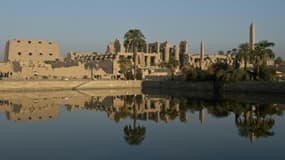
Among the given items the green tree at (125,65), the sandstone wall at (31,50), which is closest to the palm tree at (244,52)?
the green tree at (125,65)

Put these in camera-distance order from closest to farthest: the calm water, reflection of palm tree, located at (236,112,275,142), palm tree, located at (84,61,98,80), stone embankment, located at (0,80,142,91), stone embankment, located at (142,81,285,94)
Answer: the calm water, reflection of palm tree, located at (236,112,275,142), stone embankment, located at (142,81,285,94), stone embankment, located at (0,80,142,91), palm tree, located at (84,61,98,80)

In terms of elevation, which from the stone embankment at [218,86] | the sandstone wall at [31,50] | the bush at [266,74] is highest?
the sandstone wall at [31,50]

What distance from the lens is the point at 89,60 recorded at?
302ft

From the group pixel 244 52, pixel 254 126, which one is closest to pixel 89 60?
pixel 244 52

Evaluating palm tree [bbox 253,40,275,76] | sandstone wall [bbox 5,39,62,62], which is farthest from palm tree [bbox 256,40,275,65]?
sandstone wall [bbox 5,39,62,62]

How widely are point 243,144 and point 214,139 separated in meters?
1.60

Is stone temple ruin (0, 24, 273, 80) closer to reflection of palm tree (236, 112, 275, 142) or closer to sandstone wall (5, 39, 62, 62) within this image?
sandstone wall (5, 39, 62, 62)

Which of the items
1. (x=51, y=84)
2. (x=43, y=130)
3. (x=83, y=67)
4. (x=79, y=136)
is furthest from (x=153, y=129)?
(x=83, y=67)

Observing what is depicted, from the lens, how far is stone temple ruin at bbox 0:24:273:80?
7062 cm

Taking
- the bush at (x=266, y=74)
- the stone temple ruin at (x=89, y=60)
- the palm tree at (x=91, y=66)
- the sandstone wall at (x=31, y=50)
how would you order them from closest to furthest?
the bush at (x=266, y=74)
the stone temple ruin at (x=89, y=60)
the palm tree at (x=91, y=66)
the sandstone wall at (x=31, y=50)

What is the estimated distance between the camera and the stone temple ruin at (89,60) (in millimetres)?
70625

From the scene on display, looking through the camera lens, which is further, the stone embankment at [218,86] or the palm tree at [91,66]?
the palm tree at [91,66]

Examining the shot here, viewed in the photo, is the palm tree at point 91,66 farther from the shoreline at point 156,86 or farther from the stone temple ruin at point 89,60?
the shoreline at point 156,86

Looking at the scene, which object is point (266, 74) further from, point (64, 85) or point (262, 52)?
point (64, 85)
